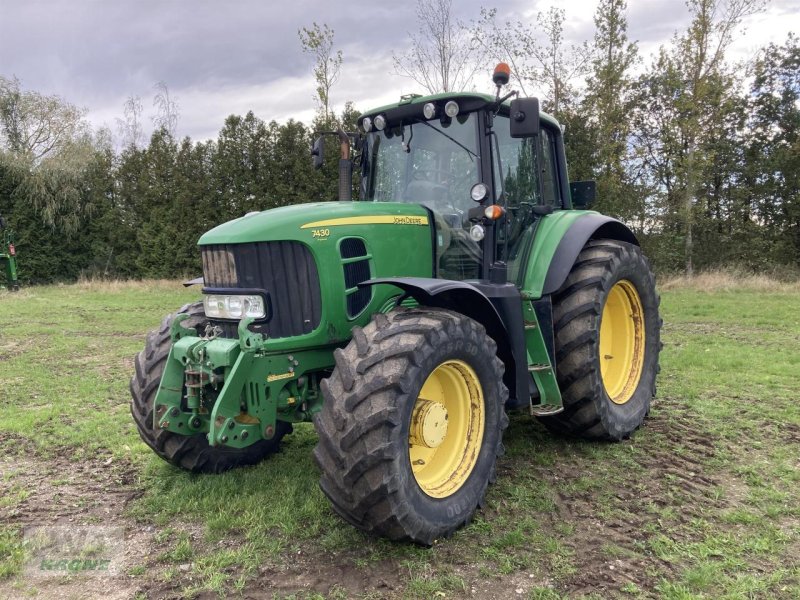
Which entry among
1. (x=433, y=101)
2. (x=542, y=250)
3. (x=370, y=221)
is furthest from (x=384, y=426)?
(x=433, y=101)

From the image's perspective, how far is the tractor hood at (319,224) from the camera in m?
3.28

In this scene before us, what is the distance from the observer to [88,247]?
21.2 metres

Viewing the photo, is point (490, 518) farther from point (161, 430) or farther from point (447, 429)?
point (161, 430)

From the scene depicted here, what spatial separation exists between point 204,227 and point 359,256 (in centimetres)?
1602

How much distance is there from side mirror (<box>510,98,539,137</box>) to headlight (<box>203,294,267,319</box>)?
1.80 meters

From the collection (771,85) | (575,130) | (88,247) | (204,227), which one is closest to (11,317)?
(204,227)

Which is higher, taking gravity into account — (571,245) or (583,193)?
(583,193)

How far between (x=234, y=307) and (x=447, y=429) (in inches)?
55.1

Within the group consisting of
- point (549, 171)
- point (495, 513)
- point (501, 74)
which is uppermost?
point (501, 74)

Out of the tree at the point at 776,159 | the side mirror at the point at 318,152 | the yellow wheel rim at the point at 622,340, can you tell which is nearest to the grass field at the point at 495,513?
the yellow wheel rim at the point at 622,340

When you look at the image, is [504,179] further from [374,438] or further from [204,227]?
[204,227]

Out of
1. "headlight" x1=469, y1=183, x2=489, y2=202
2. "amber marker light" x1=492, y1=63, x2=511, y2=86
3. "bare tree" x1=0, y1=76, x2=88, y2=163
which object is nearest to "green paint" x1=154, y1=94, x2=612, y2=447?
"headlight" x1=469, y1=183, x2=489, y2=202

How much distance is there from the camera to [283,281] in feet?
10.9

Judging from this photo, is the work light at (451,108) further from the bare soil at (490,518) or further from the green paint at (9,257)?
the green paint at (9,257)
